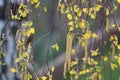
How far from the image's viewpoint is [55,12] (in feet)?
11.4

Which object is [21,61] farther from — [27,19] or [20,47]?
[27,19]

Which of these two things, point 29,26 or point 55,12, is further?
point 55,12

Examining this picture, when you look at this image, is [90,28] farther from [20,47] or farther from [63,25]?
[20,47]

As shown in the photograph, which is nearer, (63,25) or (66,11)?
(66,11)

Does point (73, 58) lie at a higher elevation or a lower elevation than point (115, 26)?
lower

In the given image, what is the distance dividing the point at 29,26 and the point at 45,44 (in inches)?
13.1

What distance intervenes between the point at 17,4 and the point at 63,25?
41cm

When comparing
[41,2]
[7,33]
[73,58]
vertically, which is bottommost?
[73,58]

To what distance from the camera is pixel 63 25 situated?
3.38 meters

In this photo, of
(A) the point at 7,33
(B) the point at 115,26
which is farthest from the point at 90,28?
(A) the point at 7,33

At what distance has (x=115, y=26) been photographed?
3.24 meters

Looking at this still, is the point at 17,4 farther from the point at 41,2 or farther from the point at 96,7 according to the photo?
the point at 96,7

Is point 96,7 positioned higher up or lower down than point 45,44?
higher up

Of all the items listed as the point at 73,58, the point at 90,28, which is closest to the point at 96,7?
the point at 90,28
